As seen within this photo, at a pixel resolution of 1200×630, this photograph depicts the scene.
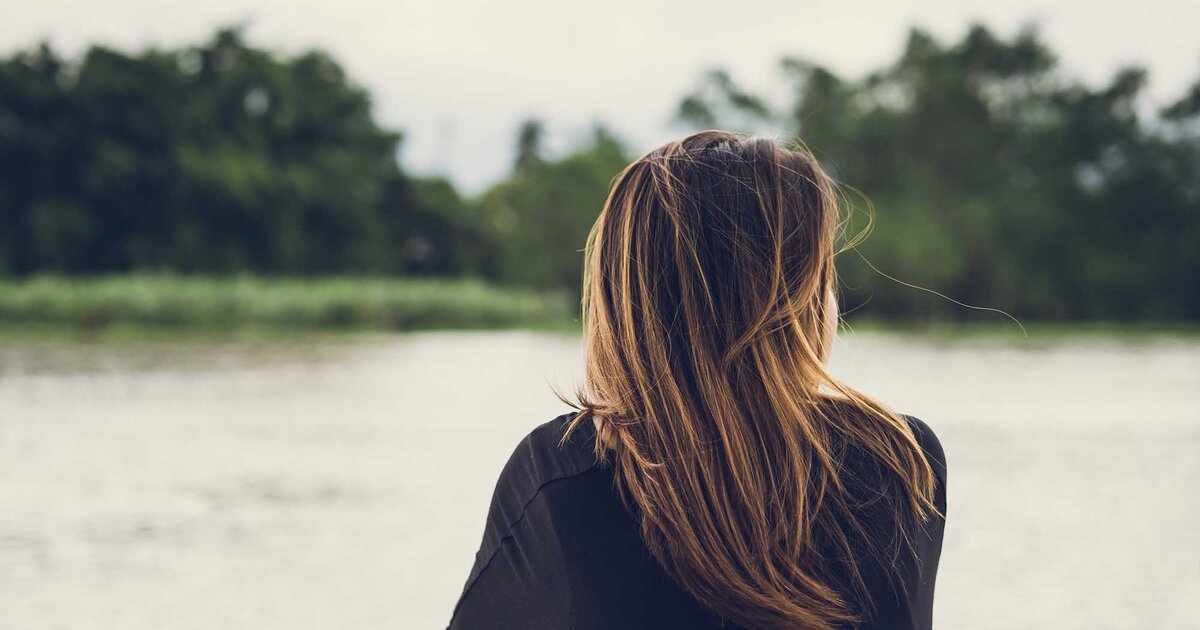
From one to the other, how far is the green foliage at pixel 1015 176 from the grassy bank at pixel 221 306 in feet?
51.2

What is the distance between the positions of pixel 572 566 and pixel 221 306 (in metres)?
24.6

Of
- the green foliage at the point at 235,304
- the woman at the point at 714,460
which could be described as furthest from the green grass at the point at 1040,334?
the woman at the point at 714,460

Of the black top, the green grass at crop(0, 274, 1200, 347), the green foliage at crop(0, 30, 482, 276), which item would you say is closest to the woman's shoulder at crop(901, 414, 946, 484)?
the black top

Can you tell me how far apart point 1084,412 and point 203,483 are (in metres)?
7.61

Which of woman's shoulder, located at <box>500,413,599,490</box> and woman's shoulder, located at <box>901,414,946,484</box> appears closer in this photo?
woman's shoulder, located at <box>500,413,599,490</box>

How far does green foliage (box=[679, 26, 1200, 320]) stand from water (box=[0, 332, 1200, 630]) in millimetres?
26348

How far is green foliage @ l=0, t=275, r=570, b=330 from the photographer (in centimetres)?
2345

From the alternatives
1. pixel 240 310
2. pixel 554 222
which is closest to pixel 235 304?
pixel 240 310

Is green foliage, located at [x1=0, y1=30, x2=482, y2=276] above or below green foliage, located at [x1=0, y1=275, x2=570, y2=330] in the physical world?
above

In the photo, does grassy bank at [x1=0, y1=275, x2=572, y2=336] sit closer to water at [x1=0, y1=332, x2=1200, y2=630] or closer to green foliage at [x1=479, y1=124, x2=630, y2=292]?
water at [x1=0, y1=332, x2=1200, y2=630]

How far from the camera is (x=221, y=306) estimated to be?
24516 millimetres

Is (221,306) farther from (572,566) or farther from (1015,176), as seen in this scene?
(1015,176)

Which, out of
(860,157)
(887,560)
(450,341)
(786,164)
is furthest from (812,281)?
(860,157)

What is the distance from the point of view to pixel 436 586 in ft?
14.3
